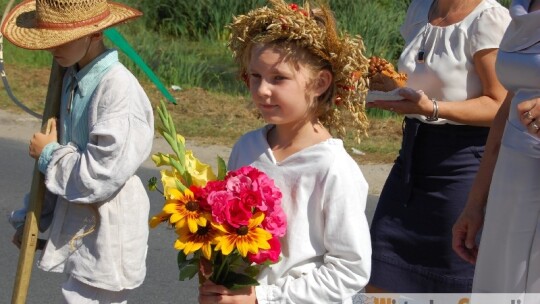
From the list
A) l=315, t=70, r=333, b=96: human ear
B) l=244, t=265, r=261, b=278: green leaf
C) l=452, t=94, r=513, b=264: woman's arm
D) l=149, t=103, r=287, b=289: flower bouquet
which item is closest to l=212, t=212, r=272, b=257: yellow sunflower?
l=149, t=103, r=287, b=289: flower bouquet

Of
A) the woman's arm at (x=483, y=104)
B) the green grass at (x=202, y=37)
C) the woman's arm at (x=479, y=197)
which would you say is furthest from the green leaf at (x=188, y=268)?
the green grass at (x=202, y=37)

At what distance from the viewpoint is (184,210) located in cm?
319

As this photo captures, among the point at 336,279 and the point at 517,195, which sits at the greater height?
the point at 517,195

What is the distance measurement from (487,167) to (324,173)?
1.95 ft

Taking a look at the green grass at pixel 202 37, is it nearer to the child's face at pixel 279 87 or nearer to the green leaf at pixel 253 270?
the child's face at pixel 279 87

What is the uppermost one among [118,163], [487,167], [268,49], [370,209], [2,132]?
[268,49]

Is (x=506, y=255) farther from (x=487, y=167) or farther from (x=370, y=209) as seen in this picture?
(x=370, y=209)

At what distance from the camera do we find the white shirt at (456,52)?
13.4ft

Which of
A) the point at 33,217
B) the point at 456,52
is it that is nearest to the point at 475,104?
the point at 456,52

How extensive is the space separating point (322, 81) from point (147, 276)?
330 cm

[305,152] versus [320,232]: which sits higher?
[305,152]

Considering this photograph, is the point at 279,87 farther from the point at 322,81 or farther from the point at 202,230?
the point at 202,230

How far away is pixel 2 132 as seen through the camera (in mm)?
9727

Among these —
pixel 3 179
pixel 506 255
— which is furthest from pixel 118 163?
pixel 3 179
